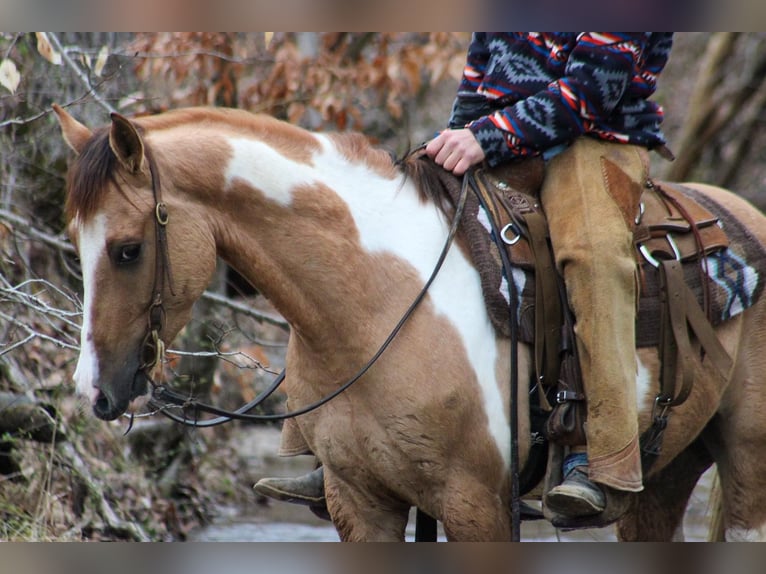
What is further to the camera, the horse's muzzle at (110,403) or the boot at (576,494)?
the boot at (576,494)

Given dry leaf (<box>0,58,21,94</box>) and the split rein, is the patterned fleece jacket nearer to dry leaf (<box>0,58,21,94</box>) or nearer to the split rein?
the split rein

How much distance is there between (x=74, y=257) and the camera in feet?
18.7

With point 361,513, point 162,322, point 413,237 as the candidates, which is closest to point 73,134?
point 162,322

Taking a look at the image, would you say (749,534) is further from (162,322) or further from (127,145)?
(127,145)

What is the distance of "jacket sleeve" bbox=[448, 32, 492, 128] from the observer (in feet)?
12.1

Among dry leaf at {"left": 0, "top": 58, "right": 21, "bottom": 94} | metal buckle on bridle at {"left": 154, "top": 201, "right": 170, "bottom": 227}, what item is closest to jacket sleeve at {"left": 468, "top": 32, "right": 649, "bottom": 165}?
metal buckle on bridle at {"left": 154, "top": 201, "right": 170, "bottom": 227}

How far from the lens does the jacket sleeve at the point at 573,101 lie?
322cm

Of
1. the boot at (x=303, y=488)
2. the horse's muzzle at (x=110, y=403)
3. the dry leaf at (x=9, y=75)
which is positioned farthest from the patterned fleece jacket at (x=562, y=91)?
the dry leaf at (x=9, y=75)

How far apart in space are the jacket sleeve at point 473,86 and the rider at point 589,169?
0.13 meters

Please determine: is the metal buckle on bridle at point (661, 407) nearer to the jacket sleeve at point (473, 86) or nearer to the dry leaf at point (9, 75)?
the jacket sleeve at point (473, 86)

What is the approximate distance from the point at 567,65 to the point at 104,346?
1.84 m

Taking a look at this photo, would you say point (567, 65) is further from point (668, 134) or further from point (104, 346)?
point (668, 134)

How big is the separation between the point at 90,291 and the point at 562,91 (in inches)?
67.6

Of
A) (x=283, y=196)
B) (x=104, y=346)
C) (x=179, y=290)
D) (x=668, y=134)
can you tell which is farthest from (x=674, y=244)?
(x=668, y=134)
